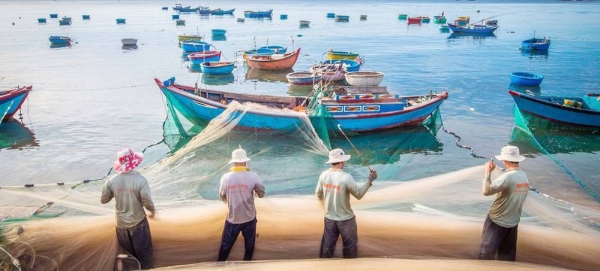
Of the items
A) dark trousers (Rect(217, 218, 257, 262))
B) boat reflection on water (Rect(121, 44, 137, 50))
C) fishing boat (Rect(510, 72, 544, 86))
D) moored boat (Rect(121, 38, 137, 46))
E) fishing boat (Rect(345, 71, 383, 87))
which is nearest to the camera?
dark trousers (Rect(217, 218, 257, 262))

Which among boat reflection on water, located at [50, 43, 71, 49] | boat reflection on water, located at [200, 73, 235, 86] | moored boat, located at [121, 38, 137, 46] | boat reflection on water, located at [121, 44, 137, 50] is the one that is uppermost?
moored boat, located at [121, 38, 137, 46]

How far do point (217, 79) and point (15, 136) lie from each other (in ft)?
45.4

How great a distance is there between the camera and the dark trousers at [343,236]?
4648mm

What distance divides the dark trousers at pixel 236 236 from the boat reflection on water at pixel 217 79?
2204 centimetres

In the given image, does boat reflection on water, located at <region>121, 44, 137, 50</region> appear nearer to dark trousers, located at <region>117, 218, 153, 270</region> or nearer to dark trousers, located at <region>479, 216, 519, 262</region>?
dark trousers, located at <region>117, 218, 153, 270</region>

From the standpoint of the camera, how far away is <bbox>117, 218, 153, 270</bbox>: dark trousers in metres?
4.75

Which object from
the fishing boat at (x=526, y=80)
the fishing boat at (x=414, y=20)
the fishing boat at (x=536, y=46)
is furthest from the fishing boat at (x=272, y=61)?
the fishing boat at (x=414, y=20)


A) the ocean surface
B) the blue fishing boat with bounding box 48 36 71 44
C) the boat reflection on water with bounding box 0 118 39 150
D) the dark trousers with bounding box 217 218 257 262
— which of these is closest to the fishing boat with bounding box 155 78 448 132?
the ocean surface

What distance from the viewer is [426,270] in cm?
409

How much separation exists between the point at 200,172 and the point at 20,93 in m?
11.1

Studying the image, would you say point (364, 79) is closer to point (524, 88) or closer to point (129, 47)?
point (524, 88)

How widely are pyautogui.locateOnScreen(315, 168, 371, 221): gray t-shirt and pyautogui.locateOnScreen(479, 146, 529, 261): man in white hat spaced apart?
1.36 m

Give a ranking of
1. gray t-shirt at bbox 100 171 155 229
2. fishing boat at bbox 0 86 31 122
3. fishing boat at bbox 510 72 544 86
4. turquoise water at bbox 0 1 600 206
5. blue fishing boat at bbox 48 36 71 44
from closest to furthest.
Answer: gray t-shirt at bbox 100 171 155 229 → turquoise water at bbox 0 1 600 206 → fishing boat at bbox 0 86 31 122 → fishing boat at bbox 510 72 544 86 → blue fishing boat at bbox 48 36 71 44

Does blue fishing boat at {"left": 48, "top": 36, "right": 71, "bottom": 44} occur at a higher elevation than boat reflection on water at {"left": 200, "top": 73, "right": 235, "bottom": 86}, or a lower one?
higher
